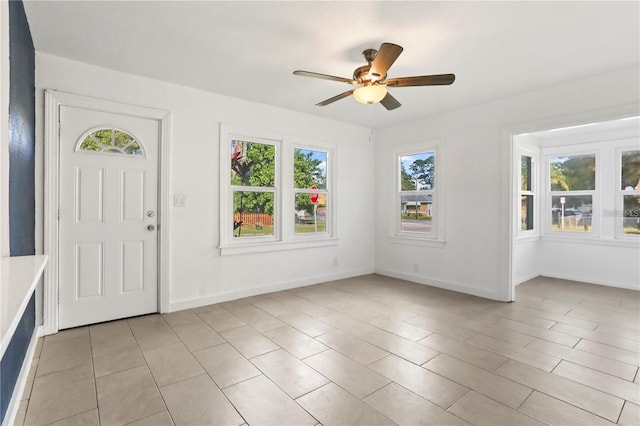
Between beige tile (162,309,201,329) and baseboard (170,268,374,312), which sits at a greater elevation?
baseboard (170,268,374,312)

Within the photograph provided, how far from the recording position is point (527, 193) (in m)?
5.71

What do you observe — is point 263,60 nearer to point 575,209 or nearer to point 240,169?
point 240,169

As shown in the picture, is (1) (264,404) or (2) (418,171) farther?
(2) (418,171)

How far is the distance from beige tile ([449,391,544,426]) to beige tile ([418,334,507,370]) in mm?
478

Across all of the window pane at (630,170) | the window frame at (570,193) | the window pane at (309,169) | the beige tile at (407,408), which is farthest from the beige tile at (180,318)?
the window pane at (630,170)

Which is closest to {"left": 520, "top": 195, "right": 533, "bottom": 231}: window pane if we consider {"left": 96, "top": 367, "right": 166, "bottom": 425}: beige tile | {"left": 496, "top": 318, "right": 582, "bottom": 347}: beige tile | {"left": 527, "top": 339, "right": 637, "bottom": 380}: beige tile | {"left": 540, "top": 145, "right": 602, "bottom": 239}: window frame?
{"left": 540, "top": 145, "right": 602, "bottom": 239}: window frame

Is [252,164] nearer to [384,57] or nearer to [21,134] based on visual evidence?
[21,134]

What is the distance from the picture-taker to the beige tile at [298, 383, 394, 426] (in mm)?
1896

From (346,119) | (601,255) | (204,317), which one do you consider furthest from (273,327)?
(601,255)

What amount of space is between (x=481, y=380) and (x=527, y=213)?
14.4 ft

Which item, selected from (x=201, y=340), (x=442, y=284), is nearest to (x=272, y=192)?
(x=201, y=340)

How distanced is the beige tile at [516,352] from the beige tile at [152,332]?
273cm

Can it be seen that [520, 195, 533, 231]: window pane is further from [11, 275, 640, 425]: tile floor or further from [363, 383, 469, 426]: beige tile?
[363, 383, 469, 426]: beige tile

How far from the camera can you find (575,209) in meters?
5.63
